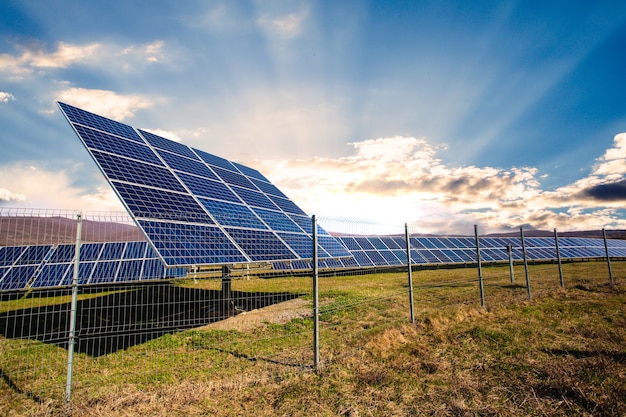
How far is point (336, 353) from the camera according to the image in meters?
8.00

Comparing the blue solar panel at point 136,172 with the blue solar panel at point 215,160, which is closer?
the blue solar panel at point 136,172

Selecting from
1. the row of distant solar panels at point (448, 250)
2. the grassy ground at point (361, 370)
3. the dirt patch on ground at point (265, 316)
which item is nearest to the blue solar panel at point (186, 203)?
the dirt patch on ground at point (265, 316)

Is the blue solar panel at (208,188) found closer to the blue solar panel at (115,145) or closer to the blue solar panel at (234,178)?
the blue solar panel at (115,145)

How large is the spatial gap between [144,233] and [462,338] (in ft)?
29.6

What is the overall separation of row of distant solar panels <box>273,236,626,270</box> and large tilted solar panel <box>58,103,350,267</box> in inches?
408

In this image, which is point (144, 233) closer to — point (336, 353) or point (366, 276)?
point (336, 353)

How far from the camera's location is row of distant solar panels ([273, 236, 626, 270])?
2816 centimetres

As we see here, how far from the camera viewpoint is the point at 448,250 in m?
34.8

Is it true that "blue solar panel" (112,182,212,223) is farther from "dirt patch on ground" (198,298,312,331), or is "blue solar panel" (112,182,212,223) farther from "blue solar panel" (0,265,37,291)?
"blue solar panel" (0,265,37,291)

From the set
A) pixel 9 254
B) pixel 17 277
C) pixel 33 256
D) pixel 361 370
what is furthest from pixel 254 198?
pixel 9 254

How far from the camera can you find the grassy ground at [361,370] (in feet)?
17.9

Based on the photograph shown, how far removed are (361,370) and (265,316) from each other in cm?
669

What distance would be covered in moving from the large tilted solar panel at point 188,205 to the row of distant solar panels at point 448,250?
10.4 meters

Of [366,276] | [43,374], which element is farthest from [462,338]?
[366,276]
